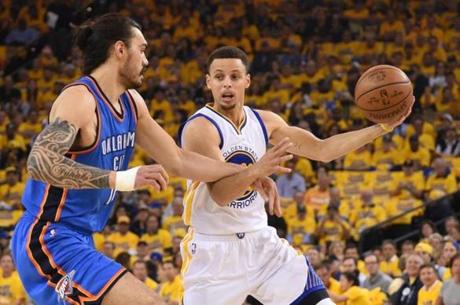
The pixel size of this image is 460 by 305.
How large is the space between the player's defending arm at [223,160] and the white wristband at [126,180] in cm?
106

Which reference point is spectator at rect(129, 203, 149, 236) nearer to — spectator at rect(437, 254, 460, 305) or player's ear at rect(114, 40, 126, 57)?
spectator at rect(437, 254, 460, 305)

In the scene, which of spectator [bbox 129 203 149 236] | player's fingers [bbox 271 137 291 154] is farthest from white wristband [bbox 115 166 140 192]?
spectator [bbox 129 203 149 236]

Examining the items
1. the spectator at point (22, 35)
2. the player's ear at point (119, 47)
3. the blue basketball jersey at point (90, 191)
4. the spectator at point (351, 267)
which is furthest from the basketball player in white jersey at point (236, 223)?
the spectator at point (22, 35)

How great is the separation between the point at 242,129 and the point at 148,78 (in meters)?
12.7

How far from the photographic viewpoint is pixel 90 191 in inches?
200

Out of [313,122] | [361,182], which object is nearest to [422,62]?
[313,122]

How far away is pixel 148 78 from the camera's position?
751 inches

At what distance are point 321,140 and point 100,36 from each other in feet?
6.33

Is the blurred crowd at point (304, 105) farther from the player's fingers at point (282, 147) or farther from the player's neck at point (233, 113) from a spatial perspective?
the player's fingers at point (282, 147)

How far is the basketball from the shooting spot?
632cm

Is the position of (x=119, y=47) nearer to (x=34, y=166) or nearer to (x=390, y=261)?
(x=34, y=166)

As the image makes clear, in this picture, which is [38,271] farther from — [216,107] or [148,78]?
[148,78]

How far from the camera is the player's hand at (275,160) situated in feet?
18.0

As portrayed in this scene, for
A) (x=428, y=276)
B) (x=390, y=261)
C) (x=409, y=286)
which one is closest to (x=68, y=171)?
(x=428, y=276)
